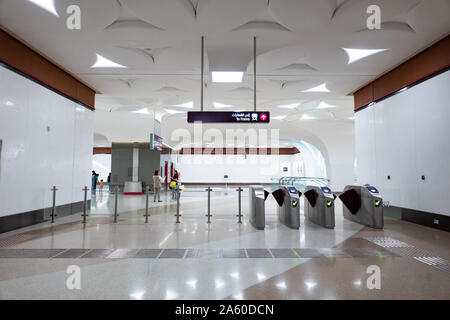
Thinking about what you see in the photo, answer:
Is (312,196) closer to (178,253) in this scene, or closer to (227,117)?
(227,117)

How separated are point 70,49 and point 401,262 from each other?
288 inches

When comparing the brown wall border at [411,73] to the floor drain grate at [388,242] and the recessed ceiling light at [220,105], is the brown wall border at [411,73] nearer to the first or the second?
the floor drain grate at [388,242]

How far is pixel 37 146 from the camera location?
609cm

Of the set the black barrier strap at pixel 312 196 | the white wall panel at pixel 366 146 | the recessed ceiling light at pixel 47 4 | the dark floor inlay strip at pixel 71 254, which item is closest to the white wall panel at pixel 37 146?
the recessed ceiling light at pixel 47 4

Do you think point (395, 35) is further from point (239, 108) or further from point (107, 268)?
point (239, 108)

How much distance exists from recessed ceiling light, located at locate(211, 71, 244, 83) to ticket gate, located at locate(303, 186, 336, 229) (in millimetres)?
3693

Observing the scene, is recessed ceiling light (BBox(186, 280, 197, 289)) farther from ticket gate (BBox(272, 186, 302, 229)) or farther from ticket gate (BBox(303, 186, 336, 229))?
ticket gate (BBox(303, 186, 336, 229))

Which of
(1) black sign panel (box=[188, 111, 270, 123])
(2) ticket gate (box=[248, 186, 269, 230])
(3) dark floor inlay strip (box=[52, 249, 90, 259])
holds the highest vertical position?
(1) black sign panel (box=[188, 111, 270, 123])

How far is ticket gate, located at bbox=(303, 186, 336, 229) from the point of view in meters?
6.15

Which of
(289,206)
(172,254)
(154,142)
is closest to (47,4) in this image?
(172,254)

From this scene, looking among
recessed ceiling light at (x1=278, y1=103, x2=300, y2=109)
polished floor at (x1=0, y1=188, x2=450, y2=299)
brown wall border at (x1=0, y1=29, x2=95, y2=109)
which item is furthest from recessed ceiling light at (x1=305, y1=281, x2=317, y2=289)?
recessed ceiling light at (x1=278, y1=103, x2=300, y2=109)

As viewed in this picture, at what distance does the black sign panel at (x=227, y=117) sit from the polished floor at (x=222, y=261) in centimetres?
249

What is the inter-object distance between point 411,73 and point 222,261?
626 centimetres

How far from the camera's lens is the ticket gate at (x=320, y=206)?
20.2ft
